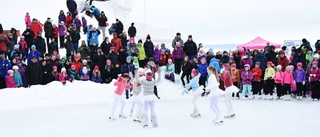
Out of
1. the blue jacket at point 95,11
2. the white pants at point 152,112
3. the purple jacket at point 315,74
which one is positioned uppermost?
the blue jacket at point 95,11

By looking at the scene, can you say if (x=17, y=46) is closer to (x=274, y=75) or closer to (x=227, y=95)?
Answer: (x=227, y=95)

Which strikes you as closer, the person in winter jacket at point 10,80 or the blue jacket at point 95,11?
the person in winter jacket at point 10,80

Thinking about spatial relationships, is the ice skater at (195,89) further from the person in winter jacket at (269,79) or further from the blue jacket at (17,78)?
the blue jacket at (17,78)

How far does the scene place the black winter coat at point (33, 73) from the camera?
16234 mm

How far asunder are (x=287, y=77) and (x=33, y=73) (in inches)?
407

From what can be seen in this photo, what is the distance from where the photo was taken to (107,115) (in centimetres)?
1274

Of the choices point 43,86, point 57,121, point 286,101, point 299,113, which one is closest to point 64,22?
point 43,86

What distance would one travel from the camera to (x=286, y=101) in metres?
16.0

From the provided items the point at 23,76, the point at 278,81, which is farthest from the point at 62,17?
the point at 278,81

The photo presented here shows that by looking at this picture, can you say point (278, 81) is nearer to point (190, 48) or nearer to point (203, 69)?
point (203, 69)

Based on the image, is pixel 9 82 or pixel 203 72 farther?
pixel 203 72

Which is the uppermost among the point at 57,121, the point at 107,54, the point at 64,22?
the point at 64,22

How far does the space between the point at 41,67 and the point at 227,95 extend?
853cm

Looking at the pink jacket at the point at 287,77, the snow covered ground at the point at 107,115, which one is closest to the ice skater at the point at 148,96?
the snow covered ground at the point at 107,115
